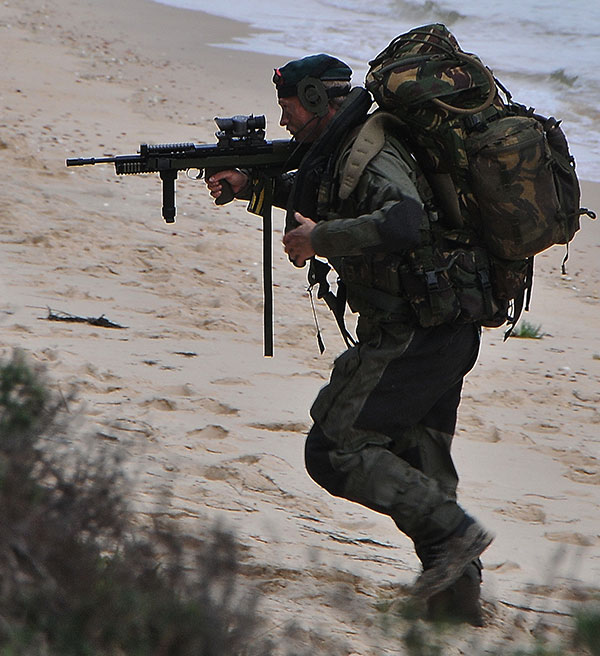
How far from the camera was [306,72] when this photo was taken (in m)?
3.18

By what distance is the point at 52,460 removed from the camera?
268 cm

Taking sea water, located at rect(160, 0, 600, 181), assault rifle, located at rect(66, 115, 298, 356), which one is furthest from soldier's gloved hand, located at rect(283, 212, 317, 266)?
sea water, located at rect(160, 0, 600, 181)

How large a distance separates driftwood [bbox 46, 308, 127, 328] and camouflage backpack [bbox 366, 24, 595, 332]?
2768 mm

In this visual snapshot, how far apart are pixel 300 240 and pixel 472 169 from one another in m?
0.52

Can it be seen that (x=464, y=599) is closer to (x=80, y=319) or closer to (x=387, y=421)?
(x=387, y=421)

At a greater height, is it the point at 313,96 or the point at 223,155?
the point at 313,96

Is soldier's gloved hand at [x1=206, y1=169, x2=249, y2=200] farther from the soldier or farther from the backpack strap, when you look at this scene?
the backpack strap

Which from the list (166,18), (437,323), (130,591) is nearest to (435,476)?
(437,323)

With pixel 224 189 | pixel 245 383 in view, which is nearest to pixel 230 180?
pixel 224 189

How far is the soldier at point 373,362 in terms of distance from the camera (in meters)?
3.07

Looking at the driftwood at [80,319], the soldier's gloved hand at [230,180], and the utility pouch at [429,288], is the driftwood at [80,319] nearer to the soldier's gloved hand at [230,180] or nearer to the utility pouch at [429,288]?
the soldier's gloved hand at [230,180]

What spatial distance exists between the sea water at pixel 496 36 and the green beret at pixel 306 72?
29.8ft

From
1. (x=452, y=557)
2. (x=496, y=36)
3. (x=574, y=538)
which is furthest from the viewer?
(x=496, y=36)

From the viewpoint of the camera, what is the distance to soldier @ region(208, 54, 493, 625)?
307 centimetres
